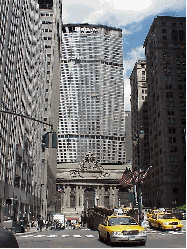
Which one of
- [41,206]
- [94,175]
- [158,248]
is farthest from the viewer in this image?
[94,175]

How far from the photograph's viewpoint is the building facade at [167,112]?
92812mm

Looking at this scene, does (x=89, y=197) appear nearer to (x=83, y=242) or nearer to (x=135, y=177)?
(x=135, y=177)

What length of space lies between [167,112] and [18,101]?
55376 millimetres

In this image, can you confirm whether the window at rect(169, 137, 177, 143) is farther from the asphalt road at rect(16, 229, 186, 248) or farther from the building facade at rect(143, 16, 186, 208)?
the asphalt road at rect(16, 229, 186, 248)

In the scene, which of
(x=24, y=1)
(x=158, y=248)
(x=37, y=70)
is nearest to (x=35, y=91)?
(x=37, y=70)

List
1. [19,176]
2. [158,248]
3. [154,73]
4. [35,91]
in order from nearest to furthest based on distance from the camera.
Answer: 1. [158,248]
2. [19,176]
3. [35,91]
4. [154,73]

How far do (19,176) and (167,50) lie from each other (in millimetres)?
70045

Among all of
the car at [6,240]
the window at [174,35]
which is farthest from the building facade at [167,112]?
the car at [6,240]

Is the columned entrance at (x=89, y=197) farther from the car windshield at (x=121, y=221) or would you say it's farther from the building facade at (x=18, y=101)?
the car windshield at (x=121, y=221)

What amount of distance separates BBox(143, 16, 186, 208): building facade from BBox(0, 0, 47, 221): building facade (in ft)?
128

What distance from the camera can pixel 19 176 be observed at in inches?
2293

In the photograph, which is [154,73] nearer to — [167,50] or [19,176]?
[167,50]

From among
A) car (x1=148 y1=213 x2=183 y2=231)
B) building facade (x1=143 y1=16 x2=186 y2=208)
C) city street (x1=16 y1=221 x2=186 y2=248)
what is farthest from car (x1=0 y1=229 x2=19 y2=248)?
building facade (x1=143 y1=16 x2=186 y2=208)

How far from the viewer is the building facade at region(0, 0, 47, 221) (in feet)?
150
